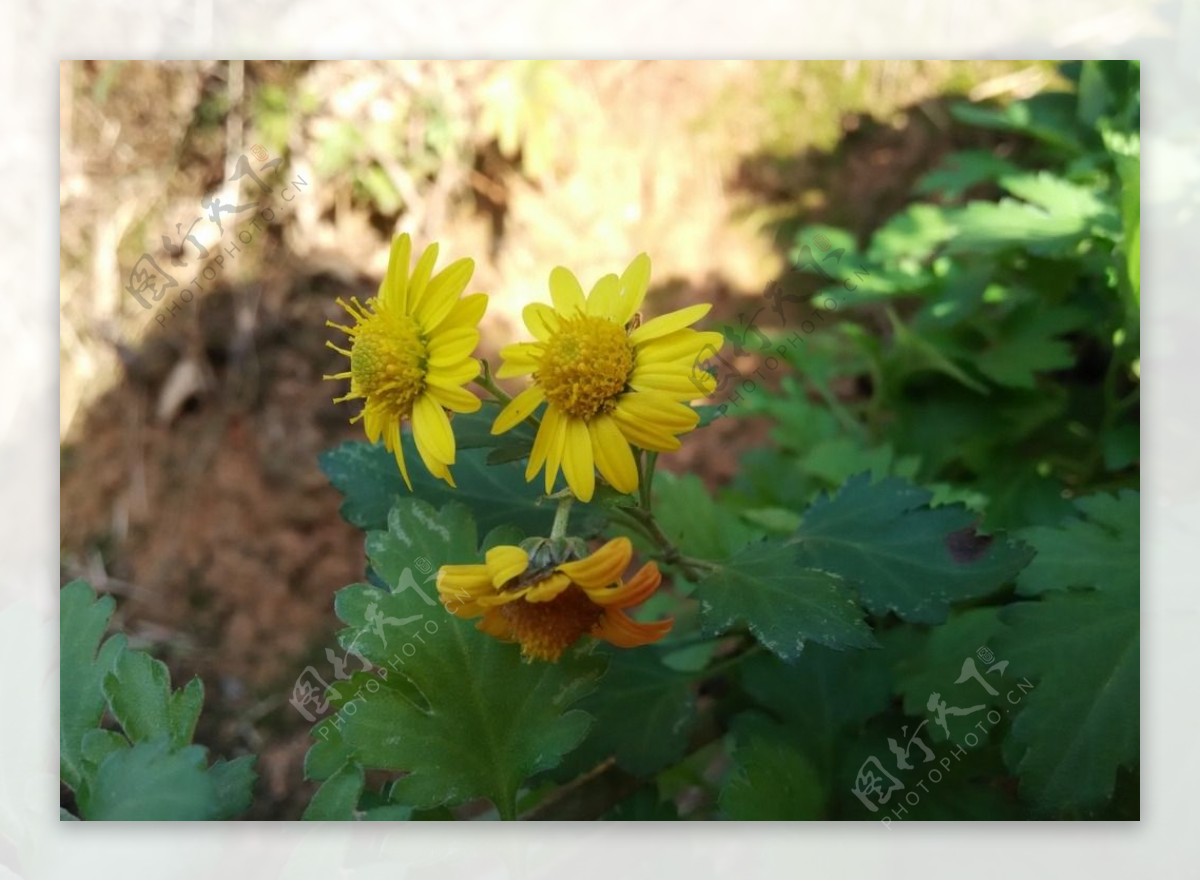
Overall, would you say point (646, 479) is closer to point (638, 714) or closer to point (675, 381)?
point (675, 381)

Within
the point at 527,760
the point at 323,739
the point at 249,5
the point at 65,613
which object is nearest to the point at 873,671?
the point at 527,760

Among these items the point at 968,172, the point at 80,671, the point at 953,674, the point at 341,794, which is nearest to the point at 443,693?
the point at 341,794

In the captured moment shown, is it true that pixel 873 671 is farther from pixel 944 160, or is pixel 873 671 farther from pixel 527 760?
pixel 944 160

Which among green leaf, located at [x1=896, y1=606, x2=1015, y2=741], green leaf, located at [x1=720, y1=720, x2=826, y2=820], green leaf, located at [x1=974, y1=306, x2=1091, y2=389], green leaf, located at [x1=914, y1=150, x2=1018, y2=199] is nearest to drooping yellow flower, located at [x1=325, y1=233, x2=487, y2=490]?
green leaf, located at [x1=720, y1=720, x2=826, y2=820]

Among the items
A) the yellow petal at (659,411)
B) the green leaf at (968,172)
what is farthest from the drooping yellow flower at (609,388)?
the green leaf at (968,172)

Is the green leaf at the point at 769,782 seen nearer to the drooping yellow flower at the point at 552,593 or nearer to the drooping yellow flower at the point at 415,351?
the drooping yellow flower at the point at 552,593

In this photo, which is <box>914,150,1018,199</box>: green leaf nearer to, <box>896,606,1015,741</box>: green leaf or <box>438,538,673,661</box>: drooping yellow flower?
<box>896,606,1015,741</box>: green leaf

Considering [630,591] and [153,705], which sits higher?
[630,591]
